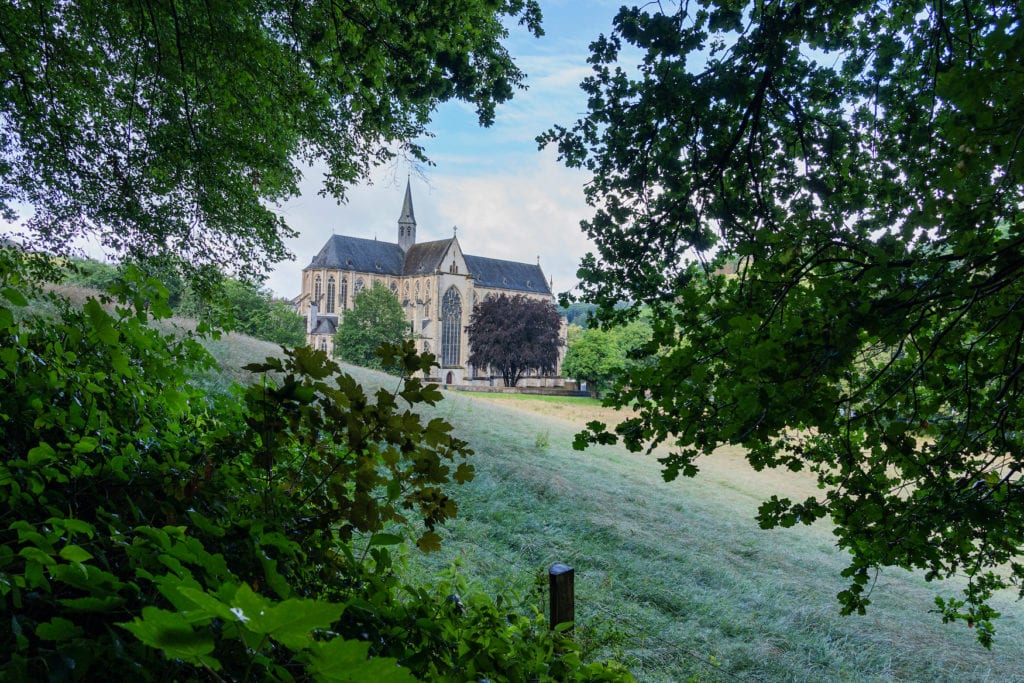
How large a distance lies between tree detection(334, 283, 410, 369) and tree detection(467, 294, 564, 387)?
731 cm

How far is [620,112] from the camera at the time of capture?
4.18 metres

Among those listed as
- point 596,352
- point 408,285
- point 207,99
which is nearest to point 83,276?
point 207,99

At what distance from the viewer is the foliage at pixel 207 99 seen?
4.36 meters

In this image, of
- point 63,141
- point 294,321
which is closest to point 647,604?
point 63,141

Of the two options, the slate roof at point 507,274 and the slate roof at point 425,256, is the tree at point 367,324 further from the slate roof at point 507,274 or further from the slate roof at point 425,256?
the slate roof at point 507,274

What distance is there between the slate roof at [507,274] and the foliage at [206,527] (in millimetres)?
72434

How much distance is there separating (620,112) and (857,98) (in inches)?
63.1

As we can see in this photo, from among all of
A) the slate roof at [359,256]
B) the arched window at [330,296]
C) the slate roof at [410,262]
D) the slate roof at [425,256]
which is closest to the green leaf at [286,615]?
the slate roof at [425,256]

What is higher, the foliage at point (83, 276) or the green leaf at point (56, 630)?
the foliage at point (83, 276)

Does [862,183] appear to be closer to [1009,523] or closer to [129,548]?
[1009,523]

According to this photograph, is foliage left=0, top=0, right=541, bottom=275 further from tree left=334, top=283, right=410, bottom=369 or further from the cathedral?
the cathedral

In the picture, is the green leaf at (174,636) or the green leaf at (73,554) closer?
the green leaf at (174,636)

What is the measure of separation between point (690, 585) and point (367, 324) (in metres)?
43.9

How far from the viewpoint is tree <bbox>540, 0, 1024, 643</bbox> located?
162cm
